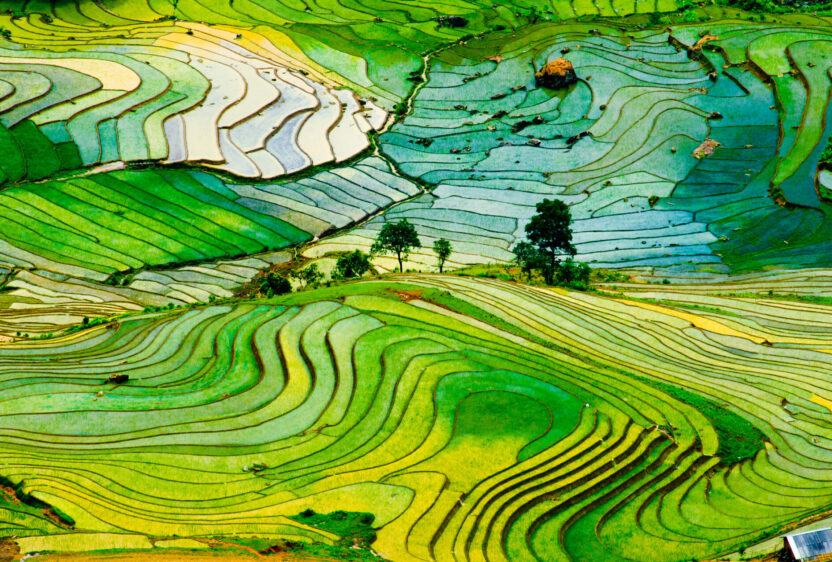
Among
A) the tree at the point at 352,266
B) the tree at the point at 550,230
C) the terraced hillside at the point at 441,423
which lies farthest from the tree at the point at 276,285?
the tree at the point at 550,230

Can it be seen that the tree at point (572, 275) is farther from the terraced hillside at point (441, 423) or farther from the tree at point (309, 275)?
the tree at point (309, 275)

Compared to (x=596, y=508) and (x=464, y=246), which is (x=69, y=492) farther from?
(x=464, y=246)

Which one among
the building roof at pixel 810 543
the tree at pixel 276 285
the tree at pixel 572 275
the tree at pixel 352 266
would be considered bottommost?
the building roof at pixel 810 543

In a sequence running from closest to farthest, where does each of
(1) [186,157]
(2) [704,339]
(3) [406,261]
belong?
(2) [704,339] → (3) [406,261] → (1) [186,157]

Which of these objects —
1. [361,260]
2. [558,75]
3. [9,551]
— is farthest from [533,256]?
[558,75]

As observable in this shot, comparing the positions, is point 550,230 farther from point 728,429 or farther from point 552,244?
point 728,429

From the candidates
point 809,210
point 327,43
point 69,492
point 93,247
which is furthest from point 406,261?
point 327,43
